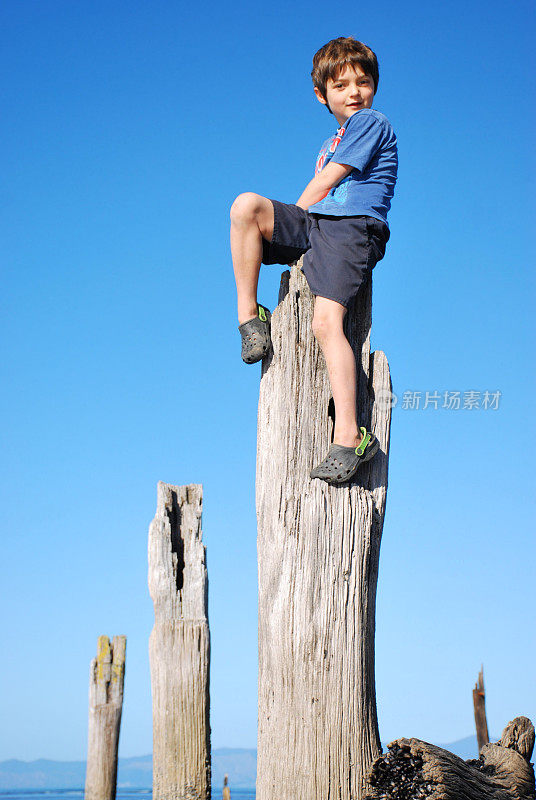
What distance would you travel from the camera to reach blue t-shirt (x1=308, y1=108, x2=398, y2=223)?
4250mm

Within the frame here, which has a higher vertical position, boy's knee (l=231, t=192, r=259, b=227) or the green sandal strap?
boy's knee (l=231, t=192, r=259, b=227)

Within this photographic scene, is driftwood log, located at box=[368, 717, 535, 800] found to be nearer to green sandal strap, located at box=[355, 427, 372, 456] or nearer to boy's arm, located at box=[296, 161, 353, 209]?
green sandal strap, located at box=[355, 427, 372, 456]

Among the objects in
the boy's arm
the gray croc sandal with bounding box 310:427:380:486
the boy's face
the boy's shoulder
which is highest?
the boy's face

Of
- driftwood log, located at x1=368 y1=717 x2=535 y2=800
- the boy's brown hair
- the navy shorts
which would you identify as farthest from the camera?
the boy's brown hair

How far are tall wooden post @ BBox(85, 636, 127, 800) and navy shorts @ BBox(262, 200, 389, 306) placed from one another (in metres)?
6.62

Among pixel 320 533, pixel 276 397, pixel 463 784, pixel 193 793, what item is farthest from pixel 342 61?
pixel 193 793

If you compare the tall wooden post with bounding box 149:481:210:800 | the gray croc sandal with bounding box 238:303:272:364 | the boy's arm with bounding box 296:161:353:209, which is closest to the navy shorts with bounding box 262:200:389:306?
the boy's arm with bounding box 296:161:353:209

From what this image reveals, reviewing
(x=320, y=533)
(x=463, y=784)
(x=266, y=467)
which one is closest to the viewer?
(x=463, y=784)

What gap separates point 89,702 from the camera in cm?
910

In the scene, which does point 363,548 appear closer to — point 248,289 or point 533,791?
point 248,289

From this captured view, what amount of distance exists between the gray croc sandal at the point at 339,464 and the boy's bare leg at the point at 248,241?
0.97 metres

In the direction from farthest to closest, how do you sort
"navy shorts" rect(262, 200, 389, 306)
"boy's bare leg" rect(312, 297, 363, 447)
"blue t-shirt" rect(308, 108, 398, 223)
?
"blue t-shirt" rect(308, 108, 398, 223)
"navy shorts" rect(262, 200, 389, 306)
"boy's bare leg" rect(312, 297, 363, 447)

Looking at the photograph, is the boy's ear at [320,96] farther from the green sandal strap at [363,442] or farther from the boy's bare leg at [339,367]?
the green sandal strap at [363,442]

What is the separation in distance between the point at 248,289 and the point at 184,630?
325cm
